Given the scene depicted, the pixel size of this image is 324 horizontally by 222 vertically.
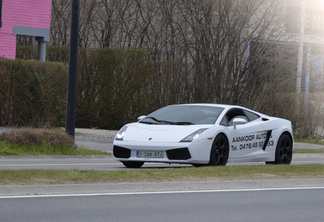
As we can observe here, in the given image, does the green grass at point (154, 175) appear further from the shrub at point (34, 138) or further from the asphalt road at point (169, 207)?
the shrub at point (34, 138)

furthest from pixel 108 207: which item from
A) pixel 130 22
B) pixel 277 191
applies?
pixel 130 22

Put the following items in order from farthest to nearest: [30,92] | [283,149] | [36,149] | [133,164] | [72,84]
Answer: [30,92], [72,84], [36,149], [283,149], [133,164]

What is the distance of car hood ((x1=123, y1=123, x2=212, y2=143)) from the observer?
48.4 feet

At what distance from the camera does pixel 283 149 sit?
55.8 feet

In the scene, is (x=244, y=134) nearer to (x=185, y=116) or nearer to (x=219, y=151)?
(x=219, y=151)

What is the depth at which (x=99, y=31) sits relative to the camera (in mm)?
38844

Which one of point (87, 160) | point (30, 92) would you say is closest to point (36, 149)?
point (87, 160)

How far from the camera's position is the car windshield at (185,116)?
15.5 m

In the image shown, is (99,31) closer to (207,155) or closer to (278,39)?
(278,39)

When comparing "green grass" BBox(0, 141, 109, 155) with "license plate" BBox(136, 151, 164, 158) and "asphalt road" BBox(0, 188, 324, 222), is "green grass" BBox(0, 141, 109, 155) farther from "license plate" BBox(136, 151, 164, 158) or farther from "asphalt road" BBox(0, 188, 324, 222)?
"asphalt road" BBox(0, 188, 324, 222)

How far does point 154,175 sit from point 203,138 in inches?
91.9

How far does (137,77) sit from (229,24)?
4.29 metres

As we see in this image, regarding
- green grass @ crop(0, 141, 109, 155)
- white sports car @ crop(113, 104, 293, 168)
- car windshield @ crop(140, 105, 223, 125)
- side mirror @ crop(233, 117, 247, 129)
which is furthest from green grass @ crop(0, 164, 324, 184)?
green grass @ crop(0, 141, 109, 155)

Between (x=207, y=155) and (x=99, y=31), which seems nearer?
(x=207, y=155)
